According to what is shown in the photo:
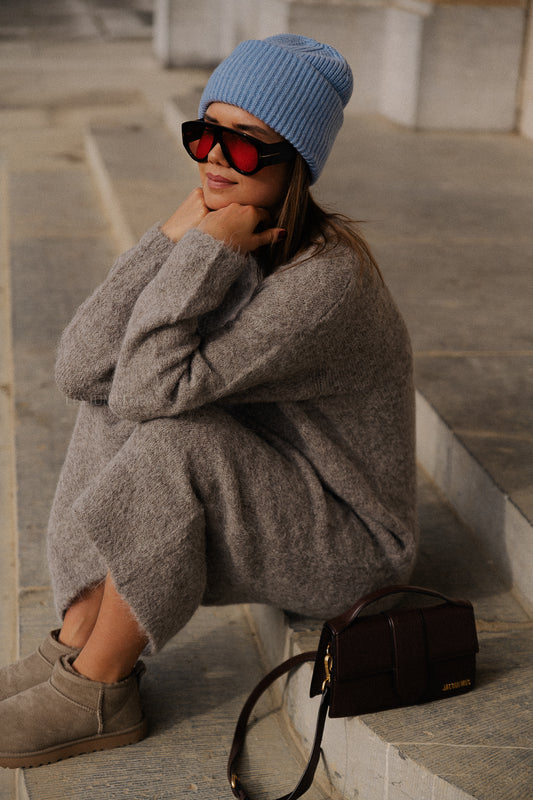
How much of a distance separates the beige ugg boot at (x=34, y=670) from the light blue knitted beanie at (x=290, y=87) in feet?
3.70

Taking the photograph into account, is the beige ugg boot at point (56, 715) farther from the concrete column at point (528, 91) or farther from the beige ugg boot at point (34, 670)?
the concrete column at point (528, 91)

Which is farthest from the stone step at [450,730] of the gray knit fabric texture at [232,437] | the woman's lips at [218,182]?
the woman's lips at [218,182]

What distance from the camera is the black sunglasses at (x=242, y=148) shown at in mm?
1851

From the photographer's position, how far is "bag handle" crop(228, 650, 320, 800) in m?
1.78

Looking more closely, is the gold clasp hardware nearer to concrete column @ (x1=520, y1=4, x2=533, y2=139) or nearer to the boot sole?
the boot sole

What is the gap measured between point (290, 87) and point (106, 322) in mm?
594

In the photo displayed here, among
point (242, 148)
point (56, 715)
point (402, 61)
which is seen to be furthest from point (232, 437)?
point (402, 61)

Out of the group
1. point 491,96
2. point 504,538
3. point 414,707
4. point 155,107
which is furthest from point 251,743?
point 155,107

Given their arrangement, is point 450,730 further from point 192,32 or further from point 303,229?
point 192,32

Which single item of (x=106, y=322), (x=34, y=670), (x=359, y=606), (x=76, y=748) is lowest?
(x=76, y=748)

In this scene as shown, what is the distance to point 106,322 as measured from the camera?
195cm

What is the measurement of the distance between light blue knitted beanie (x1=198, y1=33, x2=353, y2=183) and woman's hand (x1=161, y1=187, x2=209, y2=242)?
0.20m

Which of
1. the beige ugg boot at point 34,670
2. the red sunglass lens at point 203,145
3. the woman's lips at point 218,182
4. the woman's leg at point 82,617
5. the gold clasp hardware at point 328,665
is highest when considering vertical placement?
the red sunglass lens at point 203,145

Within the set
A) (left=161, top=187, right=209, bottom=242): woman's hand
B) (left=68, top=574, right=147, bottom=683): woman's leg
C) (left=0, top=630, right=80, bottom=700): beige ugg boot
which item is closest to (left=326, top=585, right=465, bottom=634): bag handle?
(left=68, top=574, right=147, bottom=683): woman's leg
